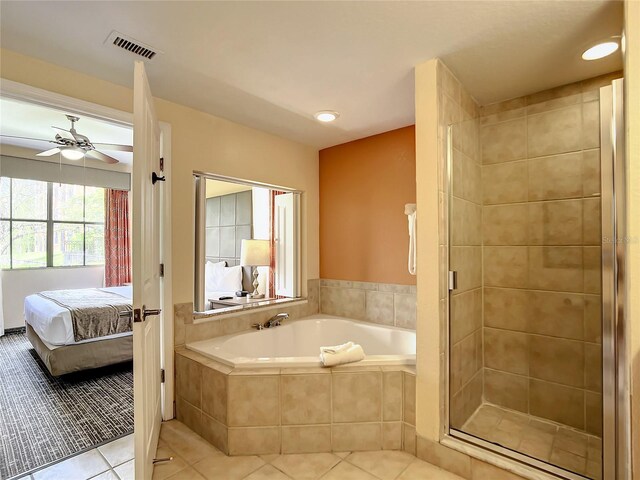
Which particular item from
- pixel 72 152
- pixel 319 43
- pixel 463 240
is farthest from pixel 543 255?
pixel 72 152

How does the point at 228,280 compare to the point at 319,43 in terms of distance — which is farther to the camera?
the point at 228,280

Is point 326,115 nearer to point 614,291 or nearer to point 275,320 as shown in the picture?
point 275,320

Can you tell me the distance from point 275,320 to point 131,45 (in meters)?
2.14

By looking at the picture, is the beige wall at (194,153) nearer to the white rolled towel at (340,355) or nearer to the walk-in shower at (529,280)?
the white rolled towel at (340,355)

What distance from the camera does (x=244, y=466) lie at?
6.01 feet

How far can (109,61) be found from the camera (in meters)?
1.81

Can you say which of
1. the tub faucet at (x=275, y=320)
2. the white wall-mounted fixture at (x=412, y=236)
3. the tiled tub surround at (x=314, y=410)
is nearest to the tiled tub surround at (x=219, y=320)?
the tub faucet at (x=275, y=320)

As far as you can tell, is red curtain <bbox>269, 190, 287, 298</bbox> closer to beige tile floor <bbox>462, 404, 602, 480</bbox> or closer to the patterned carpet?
the patterned carpet

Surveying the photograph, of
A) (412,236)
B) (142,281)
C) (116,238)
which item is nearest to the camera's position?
(142,281)

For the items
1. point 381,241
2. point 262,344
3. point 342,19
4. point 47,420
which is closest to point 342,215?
point 381,241

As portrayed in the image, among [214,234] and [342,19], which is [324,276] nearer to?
[214,234]

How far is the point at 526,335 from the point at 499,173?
1.14 m

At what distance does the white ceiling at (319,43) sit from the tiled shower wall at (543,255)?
243 mm

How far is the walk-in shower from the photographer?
189cm
